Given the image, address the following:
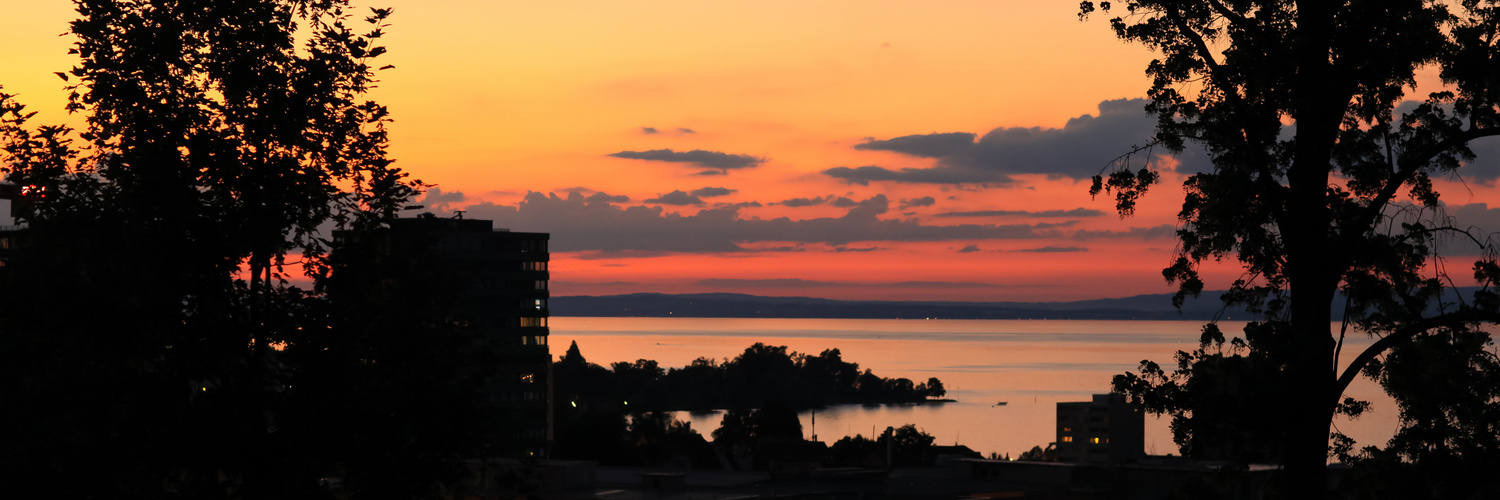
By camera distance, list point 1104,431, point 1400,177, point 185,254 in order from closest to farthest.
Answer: point 185,254
point 1400,177
point 1104,431

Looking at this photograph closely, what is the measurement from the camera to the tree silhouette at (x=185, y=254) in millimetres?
11711

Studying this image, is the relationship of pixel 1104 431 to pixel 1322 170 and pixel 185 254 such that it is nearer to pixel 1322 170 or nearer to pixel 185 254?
pixel 1322 170

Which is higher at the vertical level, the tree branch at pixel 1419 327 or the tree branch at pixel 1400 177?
the tree branch at pixel 1400 177

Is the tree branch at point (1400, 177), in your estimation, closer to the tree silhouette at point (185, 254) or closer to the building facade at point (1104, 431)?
the tree silhouette at point (185, 254)

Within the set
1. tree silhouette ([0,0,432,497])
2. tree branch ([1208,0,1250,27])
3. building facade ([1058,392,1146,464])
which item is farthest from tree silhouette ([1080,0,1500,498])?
building facade ([1058,392,1146,464])

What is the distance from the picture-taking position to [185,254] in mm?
12375

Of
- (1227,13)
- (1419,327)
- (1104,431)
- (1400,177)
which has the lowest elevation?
(1104,431)

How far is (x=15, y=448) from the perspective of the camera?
Answer: 1145 cm

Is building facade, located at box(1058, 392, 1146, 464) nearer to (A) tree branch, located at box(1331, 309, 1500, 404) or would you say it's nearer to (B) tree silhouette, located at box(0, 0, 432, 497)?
(A) tree branch, located at box(1331, 309, 1500, 404)

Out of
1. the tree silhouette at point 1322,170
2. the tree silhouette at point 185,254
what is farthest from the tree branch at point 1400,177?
the tree silhouette at point 185,254

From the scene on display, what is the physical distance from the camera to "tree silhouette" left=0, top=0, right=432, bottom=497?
1171 centimetres

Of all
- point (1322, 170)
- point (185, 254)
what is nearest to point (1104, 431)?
point (1322, 170)

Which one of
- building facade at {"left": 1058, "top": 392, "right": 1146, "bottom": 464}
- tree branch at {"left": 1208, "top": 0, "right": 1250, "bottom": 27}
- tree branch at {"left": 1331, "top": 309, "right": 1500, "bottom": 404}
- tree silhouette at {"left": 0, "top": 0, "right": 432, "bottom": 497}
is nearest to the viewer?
tree silhouette at {"left": 0, "top": 0, "right": 432, "bottom": 497}

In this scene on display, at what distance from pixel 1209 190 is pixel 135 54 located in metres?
11.6
